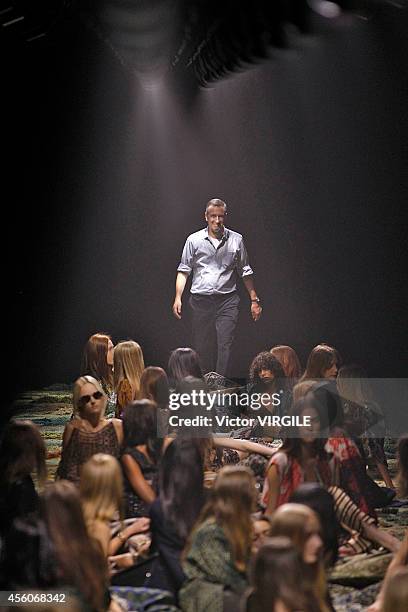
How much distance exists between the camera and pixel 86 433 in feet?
16.9

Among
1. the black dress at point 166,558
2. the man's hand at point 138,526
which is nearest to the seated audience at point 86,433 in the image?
the man's hand at point 138,526

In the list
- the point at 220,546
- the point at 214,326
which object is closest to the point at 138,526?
the point at 220,546

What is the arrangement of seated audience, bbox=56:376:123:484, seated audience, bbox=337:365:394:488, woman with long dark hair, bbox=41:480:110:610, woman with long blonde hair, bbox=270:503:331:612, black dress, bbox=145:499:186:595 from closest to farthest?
woman with long blonde hair, bbox=270:503:331:612
woman with long dark hair, bbox=41:480:110:610
black dress, bbox=145:499:186:595
seated audience, bbox=56:376:123:484
seated audience, bbox=337:365:394:488

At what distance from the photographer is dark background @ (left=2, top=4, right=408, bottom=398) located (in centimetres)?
547

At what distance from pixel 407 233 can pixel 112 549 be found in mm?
2624

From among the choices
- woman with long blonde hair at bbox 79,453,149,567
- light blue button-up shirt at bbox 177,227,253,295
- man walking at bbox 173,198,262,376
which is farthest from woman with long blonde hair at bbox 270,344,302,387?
woman with long blonde hair at bbox 79,453,149,567

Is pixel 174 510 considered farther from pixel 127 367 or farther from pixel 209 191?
pixel 209 191

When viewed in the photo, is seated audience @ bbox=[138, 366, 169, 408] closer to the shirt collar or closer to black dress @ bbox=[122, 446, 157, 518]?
black dress @ bbox=[122, 446, 157, 518]

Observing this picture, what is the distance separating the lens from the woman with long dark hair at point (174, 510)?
15.2 feet

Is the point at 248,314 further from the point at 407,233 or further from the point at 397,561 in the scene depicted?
the point at 397,561

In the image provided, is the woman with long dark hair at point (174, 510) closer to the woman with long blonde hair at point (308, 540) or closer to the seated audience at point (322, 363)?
the woman with long blonde hair at point (308, 540)

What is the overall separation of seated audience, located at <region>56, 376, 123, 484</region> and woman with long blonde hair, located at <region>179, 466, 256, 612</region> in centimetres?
72

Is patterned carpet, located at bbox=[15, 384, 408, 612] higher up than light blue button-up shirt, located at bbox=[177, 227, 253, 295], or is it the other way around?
light blue button-up shirt, located at bbox=[177, 227, 253, 295]

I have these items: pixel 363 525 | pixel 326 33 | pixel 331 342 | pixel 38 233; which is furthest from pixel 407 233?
pixel 38 233
